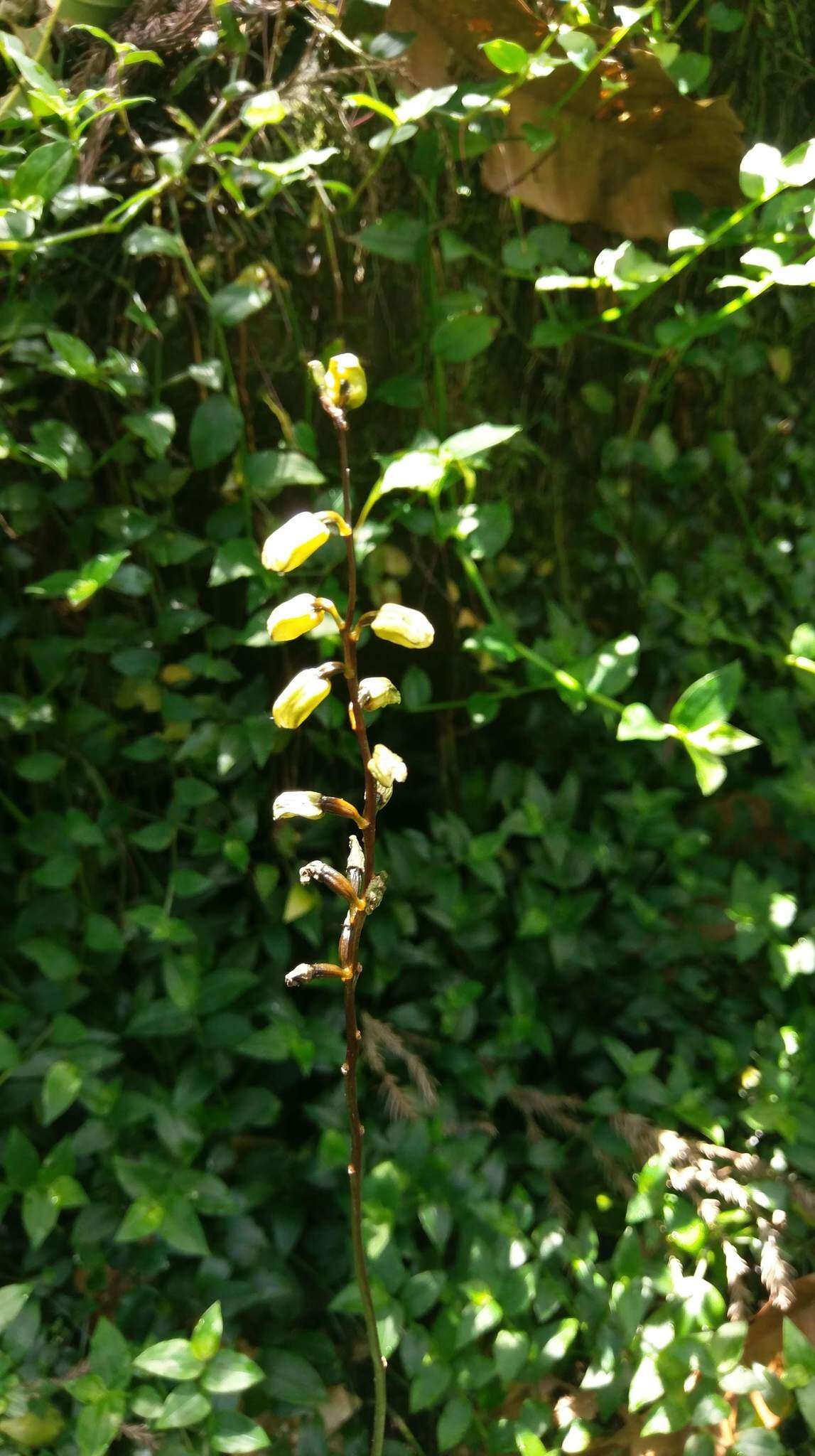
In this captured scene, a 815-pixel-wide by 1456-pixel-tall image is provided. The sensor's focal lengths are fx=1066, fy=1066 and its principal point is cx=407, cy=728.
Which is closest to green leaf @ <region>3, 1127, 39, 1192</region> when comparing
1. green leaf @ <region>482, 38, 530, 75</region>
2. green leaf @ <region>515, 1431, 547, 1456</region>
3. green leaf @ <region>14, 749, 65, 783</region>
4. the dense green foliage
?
the dense green foliage

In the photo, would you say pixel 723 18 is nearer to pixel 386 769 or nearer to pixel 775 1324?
pixel 386 769

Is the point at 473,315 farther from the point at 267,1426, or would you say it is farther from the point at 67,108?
the point at 267,1426

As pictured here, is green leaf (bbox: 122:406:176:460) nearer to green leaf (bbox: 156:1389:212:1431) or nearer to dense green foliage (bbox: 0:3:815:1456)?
A: dense green foliage (bbox: 0:3:815:1456)

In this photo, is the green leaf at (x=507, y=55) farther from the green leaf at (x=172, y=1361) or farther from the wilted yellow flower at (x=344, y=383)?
the green leaf at (x=172, y=1361)

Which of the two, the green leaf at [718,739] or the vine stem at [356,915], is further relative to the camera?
the green leaf at [718,739]

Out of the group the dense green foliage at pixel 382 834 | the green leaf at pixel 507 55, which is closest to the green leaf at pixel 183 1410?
the dense green foliage at pixel 382 834

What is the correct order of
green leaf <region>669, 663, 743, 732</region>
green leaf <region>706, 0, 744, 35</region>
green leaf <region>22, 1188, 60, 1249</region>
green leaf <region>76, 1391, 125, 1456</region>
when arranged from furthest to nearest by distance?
green leaf <region>706, 0, 744, 35</region> → green leaf <region>669, 663, 743, 732</region> → green leaf <region>22, 1188, 60, 1249</region> → green leaf <region>76, 1391, 125, 1456</region>
